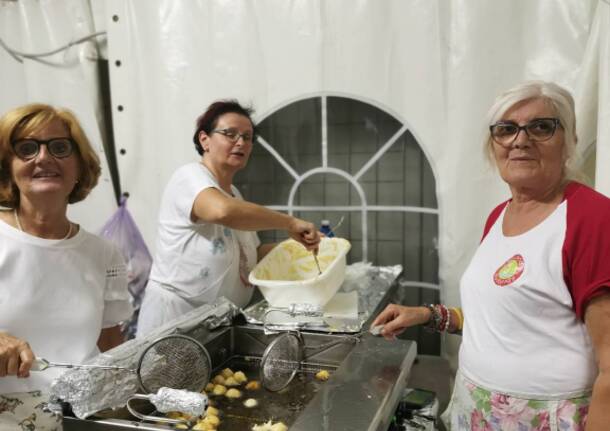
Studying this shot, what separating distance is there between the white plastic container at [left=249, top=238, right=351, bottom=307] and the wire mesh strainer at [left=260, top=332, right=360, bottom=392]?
6.7 inches

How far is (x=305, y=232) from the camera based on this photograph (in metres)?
1.49

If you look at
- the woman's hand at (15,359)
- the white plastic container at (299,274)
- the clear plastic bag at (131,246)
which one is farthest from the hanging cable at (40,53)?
the woman's hand at (15,359)

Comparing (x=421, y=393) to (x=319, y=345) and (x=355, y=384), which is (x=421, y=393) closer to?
(x=319, y=345)

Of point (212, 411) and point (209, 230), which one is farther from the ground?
point (209, 230)

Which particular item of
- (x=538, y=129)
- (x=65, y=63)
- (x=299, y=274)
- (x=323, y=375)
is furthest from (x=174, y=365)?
(x=65, y=63)

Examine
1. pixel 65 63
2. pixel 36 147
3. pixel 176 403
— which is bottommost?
pixel 176 403

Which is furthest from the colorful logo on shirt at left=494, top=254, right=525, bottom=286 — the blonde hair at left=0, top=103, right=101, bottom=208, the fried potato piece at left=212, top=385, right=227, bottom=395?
the blonde hair at left=0, top=103, right=101, bottom=208

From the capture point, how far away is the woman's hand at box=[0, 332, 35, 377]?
→ 85cm

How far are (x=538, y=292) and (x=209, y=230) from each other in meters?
0.97

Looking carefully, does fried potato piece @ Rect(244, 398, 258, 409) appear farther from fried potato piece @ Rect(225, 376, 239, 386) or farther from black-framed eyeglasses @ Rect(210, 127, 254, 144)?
black-framed eyeglasses @ Rect(210, 127, 254, 144)

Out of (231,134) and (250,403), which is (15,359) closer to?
(250,403)

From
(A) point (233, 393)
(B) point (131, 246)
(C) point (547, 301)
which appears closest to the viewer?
(C) point (547, 301)

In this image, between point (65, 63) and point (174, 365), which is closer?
point (174, 365)

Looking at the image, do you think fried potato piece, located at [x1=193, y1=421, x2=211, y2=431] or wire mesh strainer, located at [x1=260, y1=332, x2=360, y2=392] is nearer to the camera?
fried potato piece, located at [x1=193, y1=421, x2=211, y2=431]
